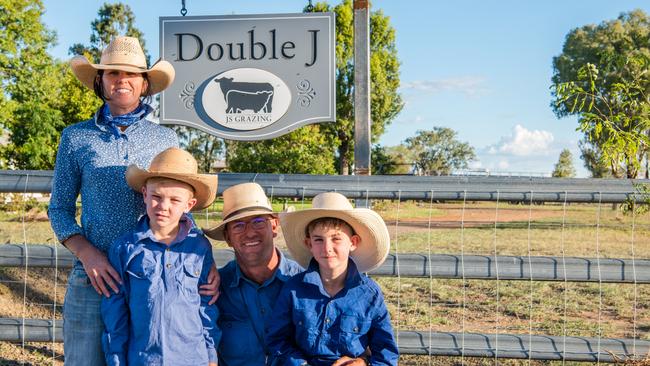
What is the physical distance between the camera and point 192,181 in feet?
9.54

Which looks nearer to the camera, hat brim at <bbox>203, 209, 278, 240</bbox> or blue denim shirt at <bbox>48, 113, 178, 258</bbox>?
blue denim shirt at <bbox>48, 113, 178, 258</bbox>

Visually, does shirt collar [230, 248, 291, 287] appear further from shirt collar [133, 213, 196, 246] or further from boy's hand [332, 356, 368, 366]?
boy's hand [332, 356, 368, 366]

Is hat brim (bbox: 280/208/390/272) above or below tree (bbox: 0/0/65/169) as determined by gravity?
below

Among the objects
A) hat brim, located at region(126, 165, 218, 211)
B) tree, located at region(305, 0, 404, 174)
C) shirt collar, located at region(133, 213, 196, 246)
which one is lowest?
shirt collar, located at region(133, 213, 196, 246)

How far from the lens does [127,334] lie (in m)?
2.77

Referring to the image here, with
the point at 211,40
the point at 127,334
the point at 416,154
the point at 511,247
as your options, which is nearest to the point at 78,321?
the point at 127,334

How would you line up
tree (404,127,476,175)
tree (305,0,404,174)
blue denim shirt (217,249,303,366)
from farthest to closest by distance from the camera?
tree (404,127,476,175), tree (305,0,404,174), blue denim shirt (217,249,303,366)

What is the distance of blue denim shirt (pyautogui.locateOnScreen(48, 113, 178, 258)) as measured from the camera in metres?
2.84

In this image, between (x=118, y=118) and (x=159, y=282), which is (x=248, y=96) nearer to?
(x=118, y=118)

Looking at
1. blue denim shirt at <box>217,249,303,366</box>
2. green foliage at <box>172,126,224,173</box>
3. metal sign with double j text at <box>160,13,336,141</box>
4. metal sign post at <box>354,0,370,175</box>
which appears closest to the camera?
blue denim shirt at <box>217,249,303,366</box>

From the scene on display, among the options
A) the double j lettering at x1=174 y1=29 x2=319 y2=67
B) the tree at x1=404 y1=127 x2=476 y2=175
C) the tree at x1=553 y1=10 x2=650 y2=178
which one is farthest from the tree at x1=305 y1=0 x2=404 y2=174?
the tree at x1=404 y1=127 x2=476 y2=175

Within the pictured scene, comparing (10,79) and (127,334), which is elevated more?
(10,79)

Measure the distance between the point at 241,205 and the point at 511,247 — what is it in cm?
952

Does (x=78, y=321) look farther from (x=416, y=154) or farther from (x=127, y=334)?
(x=416, y=154)
